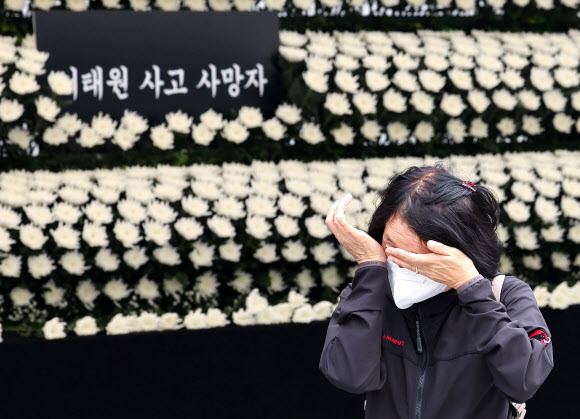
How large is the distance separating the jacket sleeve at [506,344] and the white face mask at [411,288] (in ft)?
0.29

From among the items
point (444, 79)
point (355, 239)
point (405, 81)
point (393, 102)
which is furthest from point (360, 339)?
point (444, 79)

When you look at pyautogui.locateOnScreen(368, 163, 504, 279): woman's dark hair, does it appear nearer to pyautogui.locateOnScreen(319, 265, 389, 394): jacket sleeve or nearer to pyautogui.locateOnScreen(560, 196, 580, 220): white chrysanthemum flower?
pyautogui.locateOnScreen(319, 265, 389, 394): jacket sleeve

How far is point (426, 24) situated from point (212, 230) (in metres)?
2.51

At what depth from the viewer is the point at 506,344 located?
1.46 meters

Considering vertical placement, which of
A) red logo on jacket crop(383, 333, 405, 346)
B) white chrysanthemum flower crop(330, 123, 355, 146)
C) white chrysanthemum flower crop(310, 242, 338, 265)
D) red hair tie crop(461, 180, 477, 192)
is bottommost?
white chrysanthemum flower crop(310, 242, 338, 265)

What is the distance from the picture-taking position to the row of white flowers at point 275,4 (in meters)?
4.25

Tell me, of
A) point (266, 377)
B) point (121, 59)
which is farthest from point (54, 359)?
point (121, 59)

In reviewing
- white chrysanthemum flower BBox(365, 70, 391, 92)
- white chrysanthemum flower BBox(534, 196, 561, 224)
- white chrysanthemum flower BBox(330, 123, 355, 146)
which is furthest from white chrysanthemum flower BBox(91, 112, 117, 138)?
white chrysanthemum flower BBox(534, 196, 561, 224)

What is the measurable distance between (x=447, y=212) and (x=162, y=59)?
290cm

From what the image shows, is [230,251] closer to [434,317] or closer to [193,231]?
[193,231]

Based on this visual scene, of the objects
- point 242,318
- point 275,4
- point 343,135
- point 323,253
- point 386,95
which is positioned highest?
point 275,4

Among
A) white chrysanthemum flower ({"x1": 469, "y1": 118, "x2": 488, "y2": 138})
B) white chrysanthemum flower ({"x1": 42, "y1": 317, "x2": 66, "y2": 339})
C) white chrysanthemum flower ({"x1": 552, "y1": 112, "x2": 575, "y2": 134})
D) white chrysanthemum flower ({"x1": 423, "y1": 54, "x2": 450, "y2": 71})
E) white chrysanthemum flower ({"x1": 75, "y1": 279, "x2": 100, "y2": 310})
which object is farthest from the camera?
white chrysanthemum flower ({"x1": 552, "y1": 112, "x2": 575, "y2": 134})

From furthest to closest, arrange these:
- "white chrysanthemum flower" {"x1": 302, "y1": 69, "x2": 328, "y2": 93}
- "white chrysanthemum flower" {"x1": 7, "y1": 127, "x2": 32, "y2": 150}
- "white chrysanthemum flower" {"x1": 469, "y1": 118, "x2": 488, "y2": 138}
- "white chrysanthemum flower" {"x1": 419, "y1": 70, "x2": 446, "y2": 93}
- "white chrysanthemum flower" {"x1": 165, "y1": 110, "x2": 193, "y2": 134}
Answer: "white chrysanthemum flower" {"x1": 469, "y1": 118, "x2": 488, "y2": 138}
"white chrysanthemum flower" {"x1": 419, "y1": 70, "x2": 446, "y2": 93}
"white chrysanthemum flower" {"x1": 302, "y1": 69, "x2": 328, "y2": 93}
"white chrysanthemum flower" {"x1": 165, "y1": 110, "x2": 193, "y2": 134}
"white chrysanthemum flower" {"x1": 7, "y1": 127, "x2": 32, "y2": 150}

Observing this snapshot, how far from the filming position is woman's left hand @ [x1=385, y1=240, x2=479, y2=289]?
146cm
